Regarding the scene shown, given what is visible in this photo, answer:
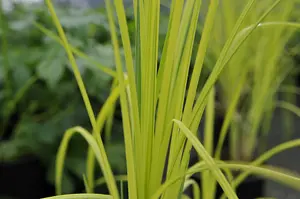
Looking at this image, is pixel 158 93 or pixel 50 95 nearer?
pixel 158 93

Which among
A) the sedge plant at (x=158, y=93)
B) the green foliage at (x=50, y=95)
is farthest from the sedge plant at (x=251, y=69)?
the sedge plant at (x=158, y=93)

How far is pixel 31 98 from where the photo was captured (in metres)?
0.87

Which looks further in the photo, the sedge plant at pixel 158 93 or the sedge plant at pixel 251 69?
the sedge plant at pixel 251 69

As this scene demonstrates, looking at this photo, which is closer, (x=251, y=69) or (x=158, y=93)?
(x=158, y=93)

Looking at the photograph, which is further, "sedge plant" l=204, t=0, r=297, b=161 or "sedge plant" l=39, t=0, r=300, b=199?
"sedge plant" l=204, t=0, r=297, b=161

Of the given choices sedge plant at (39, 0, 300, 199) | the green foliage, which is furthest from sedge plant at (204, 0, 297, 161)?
sedge plant at (39, 0, 300, 199)

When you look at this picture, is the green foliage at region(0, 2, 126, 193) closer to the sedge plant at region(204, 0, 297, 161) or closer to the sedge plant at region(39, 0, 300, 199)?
the sedge plant at region(204, 0, 297, 161)

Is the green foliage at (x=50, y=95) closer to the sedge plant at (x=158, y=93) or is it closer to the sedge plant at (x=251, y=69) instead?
the sedge plant at (x=251, y=69)

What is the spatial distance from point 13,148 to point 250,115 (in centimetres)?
40

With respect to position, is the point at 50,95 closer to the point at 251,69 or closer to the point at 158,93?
the point at 251,69

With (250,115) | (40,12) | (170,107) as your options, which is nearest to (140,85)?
(170,107)

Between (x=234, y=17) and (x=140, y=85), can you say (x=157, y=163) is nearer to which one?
(x=140, y=85)

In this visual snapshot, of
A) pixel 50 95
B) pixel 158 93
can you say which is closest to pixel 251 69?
pixel 50 95

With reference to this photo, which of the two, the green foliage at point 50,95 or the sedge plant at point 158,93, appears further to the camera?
the green foliage at point 50,95
